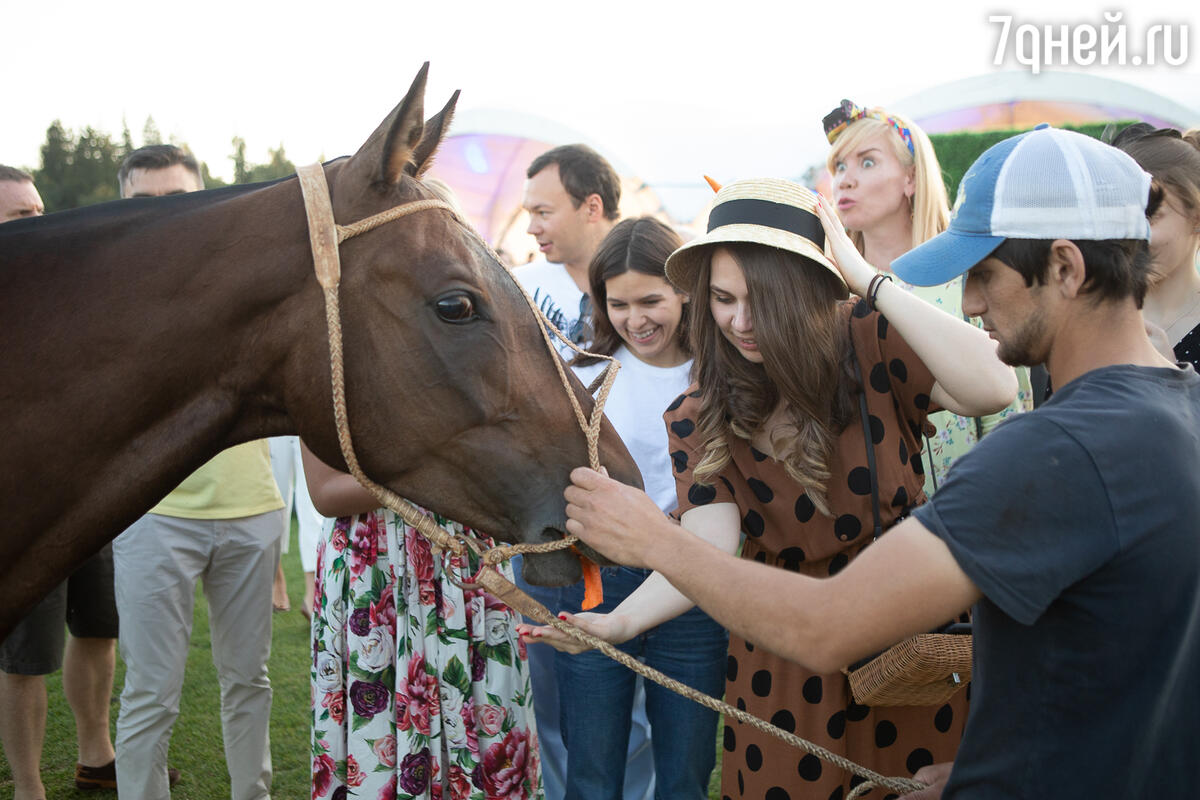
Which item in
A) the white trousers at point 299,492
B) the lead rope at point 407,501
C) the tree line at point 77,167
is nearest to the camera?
the lead rope at point 407,501

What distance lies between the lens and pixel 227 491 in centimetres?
364

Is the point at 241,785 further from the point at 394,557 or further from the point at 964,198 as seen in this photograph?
the point at 964,198

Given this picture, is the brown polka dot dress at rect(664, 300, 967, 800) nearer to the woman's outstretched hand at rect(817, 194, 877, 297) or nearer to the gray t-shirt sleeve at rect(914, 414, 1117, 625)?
the woman's outstretched hand at rect(817, 194, 877, 297)

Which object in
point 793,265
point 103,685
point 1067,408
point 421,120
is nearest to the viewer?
point 1067,408

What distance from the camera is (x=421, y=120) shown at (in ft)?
6.01

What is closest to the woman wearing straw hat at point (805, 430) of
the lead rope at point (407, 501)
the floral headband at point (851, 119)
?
the lead rope at point (407, 501)

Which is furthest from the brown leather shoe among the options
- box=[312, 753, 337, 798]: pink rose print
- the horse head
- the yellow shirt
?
the horse head

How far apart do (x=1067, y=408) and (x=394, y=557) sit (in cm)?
195

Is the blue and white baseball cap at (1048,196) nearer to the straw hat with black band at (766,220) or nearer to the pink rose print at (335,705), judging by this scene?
the straw hat with black band at (766,220)

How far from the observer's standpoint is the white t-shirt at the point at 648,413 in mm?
3176

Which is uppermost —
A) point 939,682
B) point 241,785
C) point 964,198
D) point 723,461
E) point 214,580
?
point 964,198

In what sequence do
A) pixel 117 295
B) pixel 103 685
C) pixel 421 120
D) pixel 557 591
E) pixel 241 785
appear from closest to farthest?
1. pixel 117 295
2. pixel 421 120
3. pixel 557 591
4. pixel 241 785
5. pixel 103 685

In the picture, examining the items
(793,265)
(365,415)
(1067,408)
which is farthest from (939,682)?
(365,415)

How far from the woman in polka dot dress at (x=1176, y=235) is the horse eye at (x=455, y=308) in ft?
7.60
